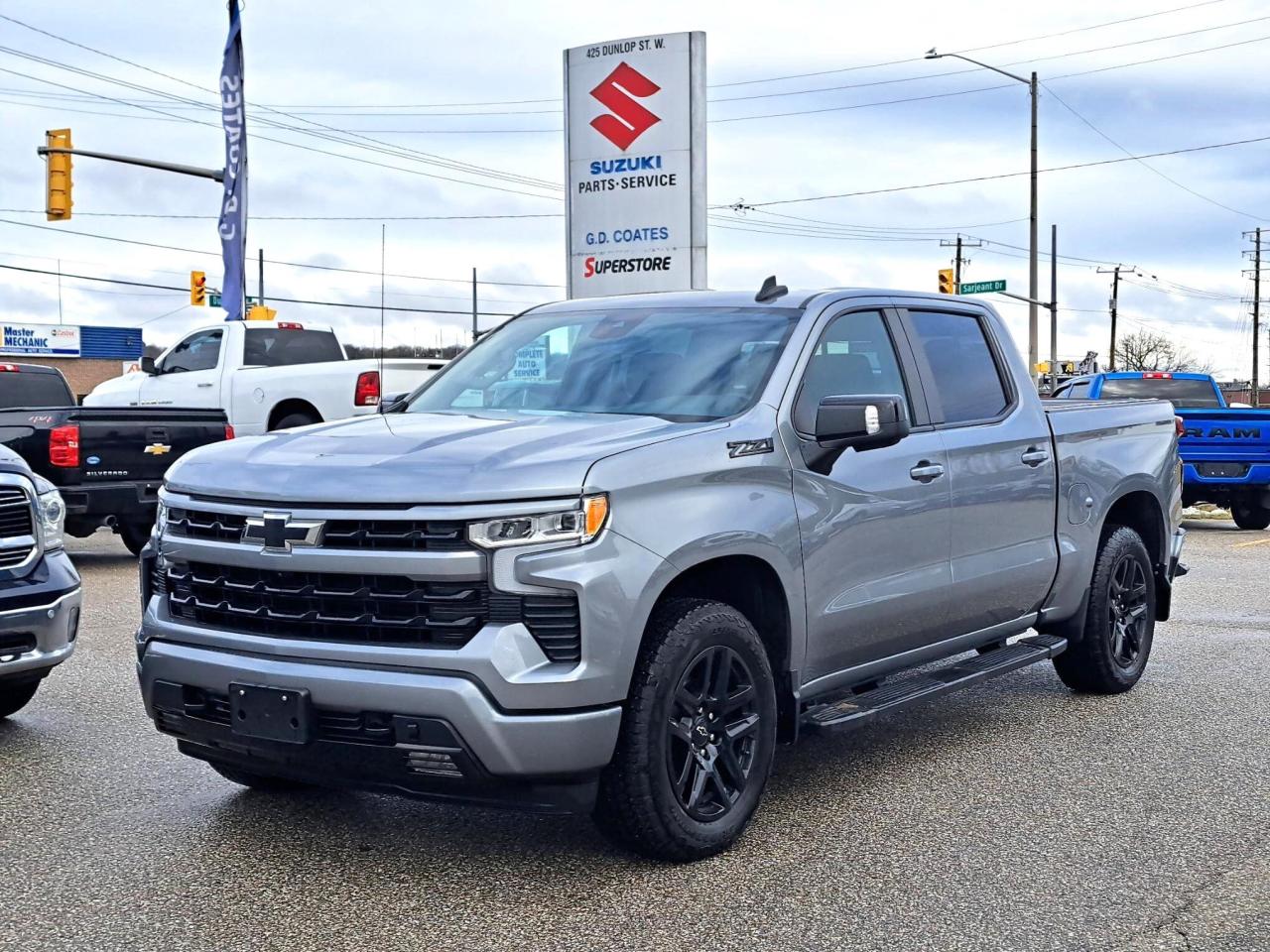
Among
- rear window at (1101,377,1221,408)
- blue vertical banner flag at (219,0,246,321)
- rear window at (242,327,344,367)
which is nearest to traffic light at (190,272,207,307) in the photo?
blue vertical banner flag at (219,0,246,321)

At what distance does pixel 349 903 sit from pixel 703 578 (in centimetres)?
153

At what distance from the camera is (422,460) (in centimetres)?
448

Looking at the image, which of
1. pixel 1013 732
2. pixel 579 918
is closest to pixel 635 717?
pixel 579 918

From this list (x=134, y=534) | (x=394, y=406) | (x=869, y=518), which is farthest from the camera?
(x=134, y=534)

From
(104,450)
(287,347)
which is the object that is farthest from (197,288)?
(104,450)

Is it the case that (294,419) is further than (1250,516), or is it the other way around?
(294,419)

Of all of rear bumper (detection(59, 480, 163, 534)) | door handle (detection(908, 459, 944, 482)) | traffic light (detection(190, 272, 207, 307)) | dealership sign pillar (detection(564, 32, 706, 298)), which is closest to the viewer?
door handle (detection(908, 459, 944, 482))

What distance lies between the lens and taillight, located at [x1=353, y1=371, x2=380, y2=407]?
746 inches

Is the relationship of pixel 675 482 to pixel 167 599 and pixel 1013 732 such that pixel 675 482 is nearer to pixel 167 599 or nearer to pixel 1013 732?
pixel 167 599

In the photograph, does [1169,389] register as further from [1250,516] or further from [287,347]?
[287,347]

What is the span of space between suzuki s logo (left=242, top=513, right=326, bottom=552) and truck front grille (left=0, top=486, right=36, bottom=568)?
7.03ft

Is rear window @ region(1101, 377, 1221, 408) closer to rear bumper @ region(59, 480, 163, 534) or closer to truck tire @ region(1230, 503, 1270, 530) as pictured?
truck tire @ region(1230, 503, 1270, 530)

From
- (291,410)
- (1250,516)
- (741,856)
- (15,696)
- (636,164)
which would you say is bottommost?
(741,856)

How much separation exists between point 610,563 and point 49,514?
11.0 feet
